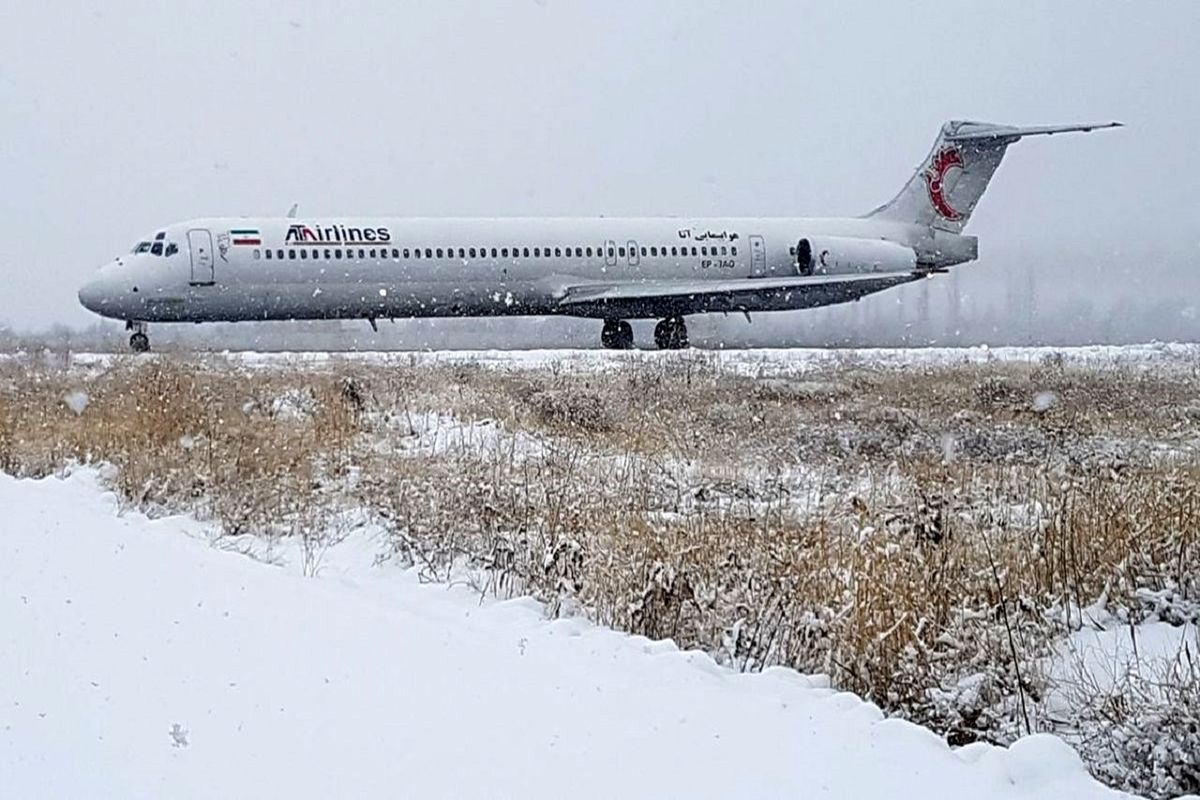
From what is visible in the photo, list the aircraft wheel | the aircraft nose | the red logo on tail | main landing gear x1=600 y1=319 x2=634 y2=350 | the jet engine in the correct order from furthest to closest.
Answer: the red logo on tail < the jet engine < main landing gear x1=600 y1=319 x2=634 y2=350 < the aircraft wheel < the aircraft nose

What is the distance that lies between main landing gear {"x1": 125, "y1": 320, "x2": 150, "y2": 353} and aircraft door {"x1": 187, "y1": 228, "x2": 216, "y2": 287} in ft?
5.15

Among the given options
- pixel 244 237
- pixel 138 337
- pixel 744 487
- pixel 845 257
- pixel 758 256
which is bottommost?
pixel 744 487

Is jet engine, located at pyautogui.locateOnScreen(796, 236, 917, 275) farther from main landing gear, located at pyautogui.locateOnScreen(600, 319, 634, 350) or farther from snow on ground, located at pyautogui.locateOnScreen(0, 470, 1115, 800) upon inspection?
snow on ground, located at pyautogui.locateOnScreen(0, 470, 1115, 800)

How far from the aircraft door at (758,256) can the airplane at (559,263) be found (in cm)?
4

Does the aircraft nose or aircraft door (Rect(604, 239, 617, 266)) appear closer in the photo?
the aircraft nose

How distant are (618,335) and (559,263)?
110 inches

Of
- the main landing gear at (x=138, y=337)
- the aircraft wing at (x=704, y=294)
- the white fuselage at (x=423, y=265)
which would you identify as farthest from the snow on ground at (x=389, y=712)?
the aircraft wing at (x=704, y=294)

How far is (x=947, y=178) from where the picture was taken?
29.4 metres

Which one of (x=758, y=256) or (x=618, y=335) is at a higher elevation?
(x=758, y=256)

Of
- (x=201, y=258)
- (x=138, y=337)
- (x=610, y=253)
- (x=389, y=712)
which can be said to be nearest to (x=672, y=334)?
(x=610, y=253)

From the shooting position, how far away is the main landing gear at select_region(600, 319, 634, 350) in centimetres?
2655

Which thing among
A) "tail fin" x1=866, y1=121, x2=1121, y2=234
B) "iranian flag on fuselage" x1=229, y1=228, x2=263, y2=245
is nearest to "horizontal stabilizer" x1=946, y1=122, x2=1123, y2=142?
"tail fin" x1=866, y1=121, x2=1121, y2=234

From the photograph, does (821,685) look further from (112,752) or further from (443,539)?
(443,539)

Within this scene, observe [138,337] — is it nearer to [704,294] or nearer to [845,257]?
[704,294]
